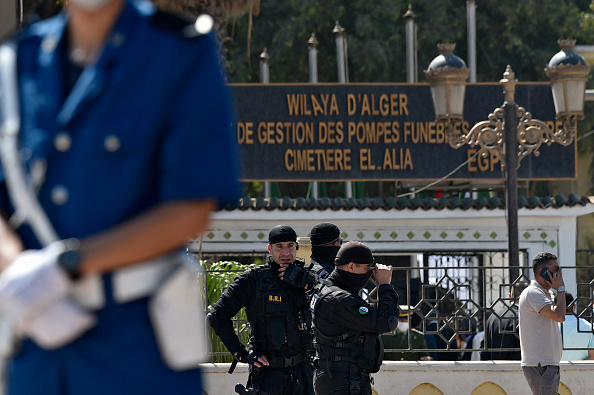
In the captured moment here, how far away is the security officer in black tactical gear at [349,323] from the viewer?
7109mm

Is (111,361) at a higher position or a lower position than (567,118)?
lower

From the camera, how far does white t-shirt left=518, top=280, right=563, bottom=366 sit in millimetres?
8797

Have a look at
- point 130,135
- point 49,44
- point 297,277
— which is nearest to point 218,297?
point 297,277

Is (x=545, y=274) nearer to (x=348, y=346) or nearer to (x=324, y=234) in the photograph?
(x=324, y=234)

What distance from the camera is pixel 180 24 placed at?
86.4 inches

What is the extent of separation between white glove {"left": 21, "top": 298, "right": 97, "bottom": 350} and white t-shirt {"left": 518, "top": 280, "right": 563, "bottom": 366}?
7.26 meters

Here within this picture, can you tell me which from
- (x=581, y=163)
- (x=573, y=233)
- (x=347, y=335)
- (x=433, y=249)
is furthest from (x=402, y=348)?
(x=581, y=163)

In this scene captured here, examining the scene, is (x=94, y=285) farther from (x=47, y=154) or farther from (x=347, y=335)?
(x=347, y=335)

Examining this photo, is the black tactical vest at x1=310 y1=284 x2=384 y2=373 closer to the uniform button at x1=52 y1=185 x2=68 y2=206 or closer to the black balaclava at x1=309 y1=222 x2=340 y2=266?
the black balaclava at x1=309 y1=222 x2=340 y2=266

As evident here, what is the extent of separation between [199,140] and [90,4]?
1.23ft

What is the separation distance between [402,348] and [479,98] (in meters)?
11.4

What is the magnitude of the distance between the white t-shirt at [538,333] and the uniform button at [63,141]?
23.7 ft

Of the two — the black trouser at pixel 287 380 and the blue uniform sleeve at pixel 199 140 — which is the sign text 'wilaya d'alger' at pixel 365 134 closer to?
the black trouser at pixel 287 380

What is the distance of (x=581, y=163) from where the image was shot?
109 feet
